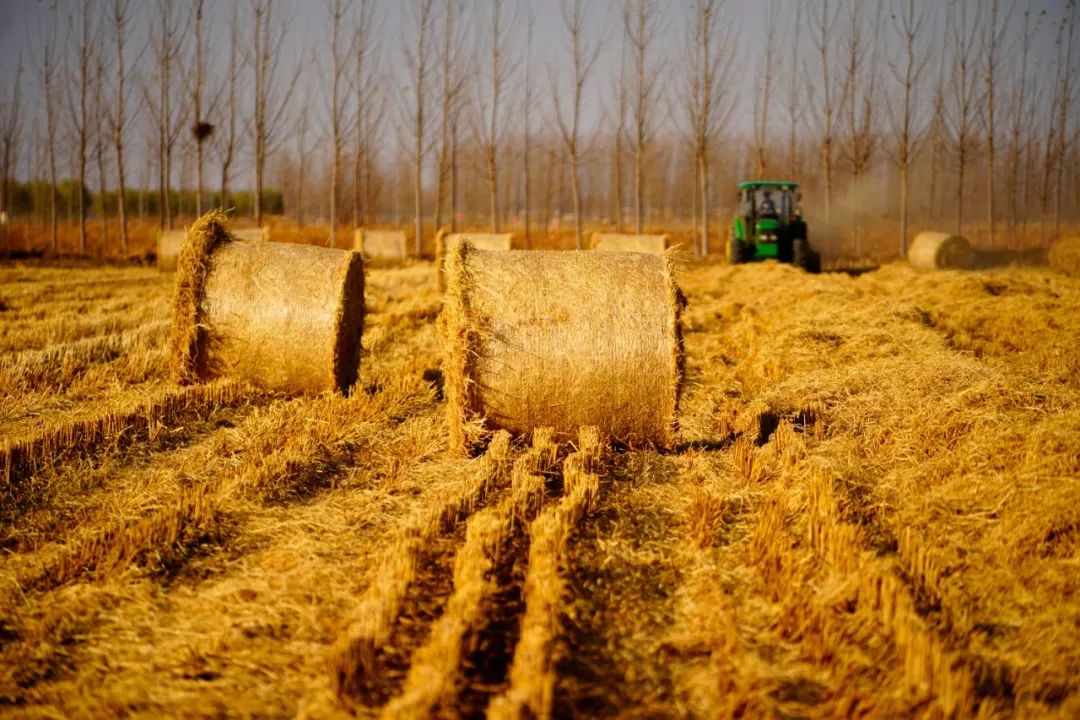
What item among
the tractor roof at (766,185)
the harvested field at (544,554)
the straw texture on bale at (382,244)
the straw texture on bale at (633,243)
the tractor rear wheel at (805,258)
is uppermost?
the tractor roof at (766,185)

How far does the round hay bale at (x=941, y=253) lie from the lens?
24.0m

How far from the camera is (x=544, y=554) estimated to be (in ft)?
10.7

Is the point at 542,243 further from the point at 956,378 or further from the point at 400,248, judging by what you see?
the point at 956,378

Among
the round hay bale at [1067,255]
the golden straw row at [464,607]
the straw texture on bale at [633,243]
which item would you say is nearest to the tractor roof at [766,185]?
the straw texture on bale at [633,243]

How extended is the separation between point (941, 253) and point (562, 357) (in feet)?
75.8

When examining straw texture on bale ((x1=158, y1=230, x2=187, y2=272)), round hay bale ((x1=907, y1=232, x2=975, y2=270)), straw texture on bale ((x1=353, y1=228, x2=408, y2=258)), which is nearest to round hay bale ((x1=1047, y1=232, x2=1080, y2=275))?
round hay bale ((x1=907, y1=232, x2=975, y2=270))

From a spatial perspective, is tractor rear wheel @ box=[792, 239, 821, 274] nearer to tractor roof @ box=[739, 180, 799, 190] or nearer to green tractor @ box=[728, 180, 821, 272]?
green tractor @ box=[728, 180, 821, 272]

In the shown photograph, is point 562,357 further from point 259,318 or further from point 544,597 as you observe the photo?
point 259,318

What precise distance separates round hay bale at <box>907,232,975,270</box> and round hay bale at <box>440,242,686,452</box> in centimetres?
2195

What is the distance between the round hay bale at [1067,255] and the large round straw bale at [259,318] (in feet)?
66.4

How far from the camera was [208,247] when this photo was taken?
22.2ft

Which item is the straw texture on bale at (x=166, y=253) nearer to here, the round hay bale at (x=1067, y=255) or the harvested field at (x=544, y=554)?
the harvested field at (x=544, y=554)

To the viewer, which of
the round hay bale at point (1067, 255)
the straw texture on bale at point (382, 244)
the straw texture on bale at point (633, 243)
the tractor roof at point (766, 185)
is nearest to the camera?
the straw texture on bale at point (633, 243)

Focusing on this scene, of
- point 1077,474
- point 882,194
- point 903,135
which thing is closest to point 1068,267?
point 903,135
